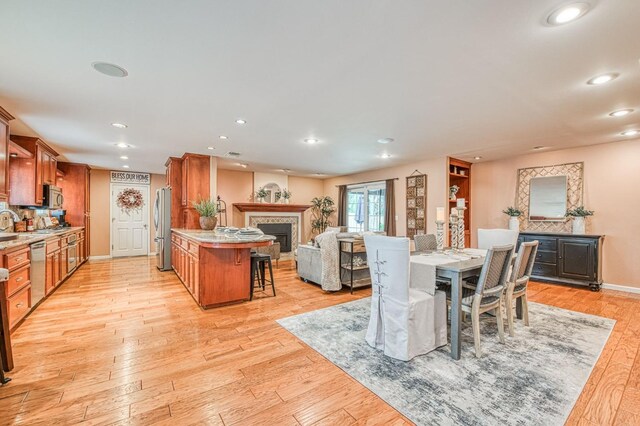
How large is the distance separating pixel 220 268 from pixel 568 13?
3.91 metres

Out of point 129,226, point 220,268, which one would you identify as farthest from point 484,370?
point 129,226

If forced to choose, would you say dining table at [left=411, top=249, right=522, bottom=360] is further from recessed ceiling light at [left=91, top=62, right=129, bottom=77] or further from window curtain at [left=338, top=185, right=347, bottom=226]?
window curtain at [left=338, top=185, right=347, bottom=226]

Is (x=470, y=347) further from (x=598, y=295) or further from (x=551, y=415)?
(x=598, y=295)

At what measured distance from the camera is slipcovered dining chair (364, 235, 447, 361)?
2387 mm

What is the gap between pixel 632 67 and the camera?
7.39 feet

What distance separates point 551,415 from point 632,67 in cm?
267

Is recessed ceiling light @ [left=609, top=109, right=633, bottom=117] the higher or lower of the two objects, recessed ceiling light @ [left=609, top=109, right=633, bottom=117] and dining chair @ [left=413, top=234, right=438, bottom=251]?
the higher

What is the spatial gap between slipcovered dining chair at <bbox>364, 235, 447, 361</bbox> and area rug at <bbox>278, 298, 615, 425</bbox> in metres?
0.11

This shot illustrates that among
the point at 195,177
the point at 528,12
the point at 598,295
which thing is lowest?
the point at 598,295

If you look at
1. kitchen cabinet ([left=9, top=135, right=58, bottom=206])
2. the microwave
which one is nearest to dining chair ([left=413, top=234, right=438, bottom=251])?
kitchen cabinet ([left=9, top=135, right=58, bottom=206])

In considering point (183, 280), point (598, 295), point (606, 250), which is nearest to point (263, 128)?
point (183, 280)

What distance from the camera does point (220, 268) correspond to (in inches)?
146

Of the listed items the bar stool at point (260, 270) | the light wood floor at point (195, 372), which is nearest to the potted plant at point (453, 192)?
the light wood floor at point (195, 372)

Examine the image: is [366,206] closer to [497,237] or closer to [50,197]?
[497,237]
